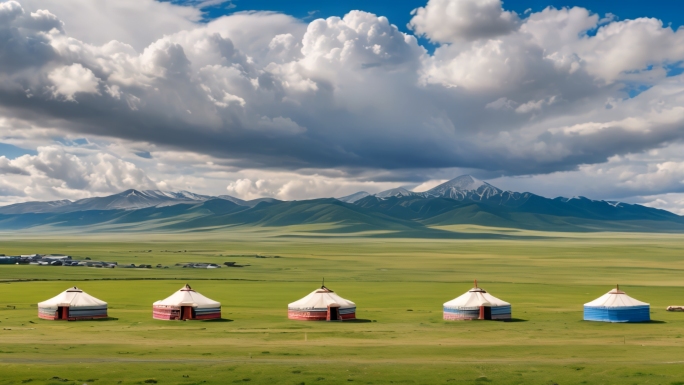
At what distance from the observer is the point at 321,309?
58312mm

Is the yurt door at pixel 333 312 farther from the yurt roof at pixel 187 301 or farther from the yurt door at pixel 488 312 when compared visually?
the yurt door at pixel 488 312

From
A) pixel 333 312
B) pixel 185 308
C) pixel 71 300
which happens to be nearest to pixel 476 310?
pixel 333 312

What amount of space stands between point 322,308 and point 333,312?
2.84ft

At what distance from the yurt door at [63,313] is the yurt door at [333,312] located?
18.9 meters

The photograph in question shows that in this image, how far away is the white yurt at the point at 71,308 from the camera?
57312 mm

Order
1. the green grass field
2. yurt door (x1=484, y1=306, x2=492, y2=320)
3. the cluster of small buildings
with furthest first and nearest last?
yurt door (x1=484, y1=306, x2=492, y2=320) → the cluster of small buildings → the green grass field

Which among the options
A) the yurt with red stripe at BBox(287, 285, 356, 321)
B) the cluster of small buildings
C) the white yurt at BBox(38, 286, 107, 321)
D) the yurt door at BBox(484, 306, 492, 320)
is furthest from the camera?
the yurt door at BBox(484, 306, 492, 320)

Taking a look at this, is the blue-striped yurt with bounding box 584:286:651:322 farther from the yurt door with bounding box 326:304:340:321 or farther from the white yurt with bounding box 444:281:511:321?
the yurt door with bounding box 326:304:340:321

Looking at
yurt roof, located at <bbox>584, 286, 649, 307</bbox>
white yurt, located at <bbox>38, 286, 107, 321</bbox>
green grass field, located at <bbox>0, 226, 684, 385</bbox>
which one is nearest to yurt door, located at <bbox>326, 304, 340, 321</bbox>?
green grass field, located at <bbox>0, 226, 684, 385</bbox>

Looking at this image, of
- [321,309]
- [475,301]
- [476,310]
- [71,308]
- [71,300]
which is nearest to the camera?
[71,308]

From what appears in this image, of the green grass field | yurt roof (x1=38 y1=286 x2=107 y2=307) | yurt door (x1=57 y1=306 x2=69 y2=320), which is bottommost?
the green grass field

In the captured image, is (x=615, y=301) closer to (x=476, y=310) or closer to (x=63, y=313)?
(x=476, y=310)

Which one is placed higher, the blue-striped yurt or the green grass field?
the blue-striped yurt

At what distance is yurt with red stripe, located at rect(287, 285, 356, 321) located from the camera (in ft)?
191
